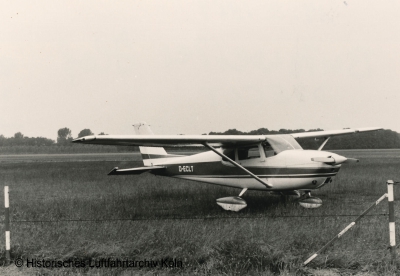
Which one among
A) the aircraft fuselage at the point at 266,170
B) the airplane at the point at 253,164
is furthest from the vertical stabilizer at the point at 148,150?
the airplane at the point at 253,164

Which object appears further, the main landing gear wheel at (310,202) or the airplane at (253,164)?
the main landing gear wheel at (310,202)

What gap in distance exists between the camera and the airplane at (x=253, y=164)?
911 centimetres

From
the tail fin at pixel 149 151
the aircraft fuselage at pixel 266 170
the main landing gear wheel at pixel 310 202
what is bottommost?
the main landing gear wheel at pixel 310 202

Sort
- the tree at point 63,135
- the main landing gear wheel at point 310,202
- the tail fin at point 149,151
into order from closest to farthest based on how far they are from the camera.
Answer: the main landing gear wheel at point 310,202 < the tail fin at point 149,151 < the tree at point 63,135

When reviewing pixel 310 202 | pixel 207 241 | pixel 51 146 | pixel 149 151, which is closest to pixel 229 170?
pixel 310 202

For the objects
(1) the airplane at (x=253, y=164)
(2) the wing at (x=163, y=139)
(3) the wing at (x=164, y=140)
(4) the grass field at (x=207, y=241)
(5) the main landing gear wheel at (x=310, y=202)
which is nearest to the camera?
(4) the grass field at (x=207, y=241)

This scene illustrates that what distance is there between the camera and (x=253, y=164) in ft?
33.7

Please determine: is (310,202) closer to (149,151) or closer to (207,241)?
(207,241)

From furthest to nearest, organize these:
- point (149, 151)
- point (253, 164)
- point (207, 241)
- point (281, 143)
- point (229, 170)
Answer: point (149, 151)
point (229, 170)
point (253, 164)
point (281, 143)
point (207, 241)

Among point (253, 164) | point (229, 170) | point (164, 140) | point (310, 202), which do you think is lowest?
point (310, 202)

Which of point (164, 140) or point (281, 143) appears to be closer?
point (164, 140)

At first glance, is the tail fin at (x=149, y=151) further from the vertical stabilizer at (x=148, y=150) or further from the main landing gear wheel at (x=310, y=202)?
the main landing gear wheel at (x=310, y=202)

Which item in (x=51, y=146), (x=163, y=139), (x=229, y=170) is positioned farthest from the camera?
(x=51, y=146)

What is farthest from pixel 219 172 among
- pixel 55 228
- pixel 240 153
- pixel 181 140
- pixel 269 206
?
Result: pixel 55 228
